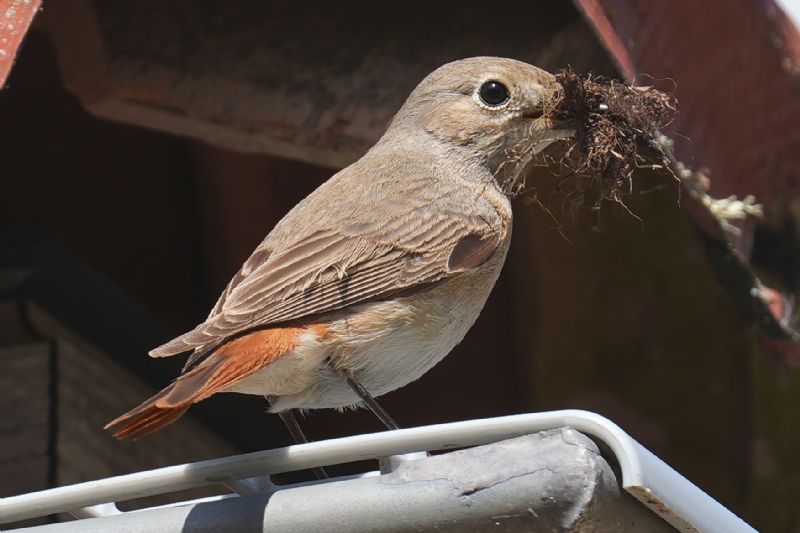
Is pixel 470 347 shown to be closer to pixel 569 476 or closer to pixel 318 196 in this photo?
pixel 318 196

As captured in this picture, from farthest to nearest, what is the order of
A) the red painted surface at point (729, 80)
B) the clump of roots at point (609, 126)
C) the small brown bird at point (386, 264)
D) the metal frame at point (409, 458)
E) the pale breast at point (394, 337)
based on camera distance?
the red painted surface at point (729, 80) < the clump of roots at point (609, 126) < the pale breast at point (394, 337) < the small brown bird at point (386, 264) < the metal frame at point (409, 458)

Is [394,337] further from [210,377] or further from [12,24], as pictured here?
[12,24]

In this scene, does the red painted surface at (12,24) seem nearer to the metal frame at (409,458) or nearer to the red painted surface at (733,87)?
the metal frame at (409,458)

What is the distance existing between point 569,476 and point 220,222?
4.45 meters

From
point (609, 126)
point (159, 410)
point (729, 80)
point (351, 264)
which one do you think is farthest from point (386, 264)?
point (729, 80)

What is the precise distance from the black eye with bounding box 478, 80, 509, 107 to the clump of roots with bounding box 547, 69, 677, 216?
0.59ft

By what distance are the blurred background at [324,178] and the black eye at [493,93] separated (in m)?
0.30

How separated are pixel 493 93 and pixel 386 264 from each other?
0.71m

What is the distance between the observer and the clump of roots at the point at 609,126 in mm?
3541

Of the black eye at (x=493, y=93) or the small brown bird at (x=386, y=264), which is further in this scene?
the black eye at (x=493, y=93)

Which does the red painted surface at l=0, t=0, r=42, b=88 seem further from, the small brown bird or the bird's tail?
the bird's tail

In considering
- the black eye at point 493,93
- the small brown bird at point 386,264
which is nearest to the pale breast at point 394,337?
the small brown bird at point 386,264

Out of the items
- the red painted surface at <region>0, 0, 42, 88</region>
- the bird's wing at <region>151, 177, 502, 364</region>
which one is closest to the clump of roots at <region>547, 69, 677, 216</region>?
the bird's wing at <region>151, 177, 502, 364</region>

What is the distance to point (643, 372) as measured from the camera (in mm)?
6191
